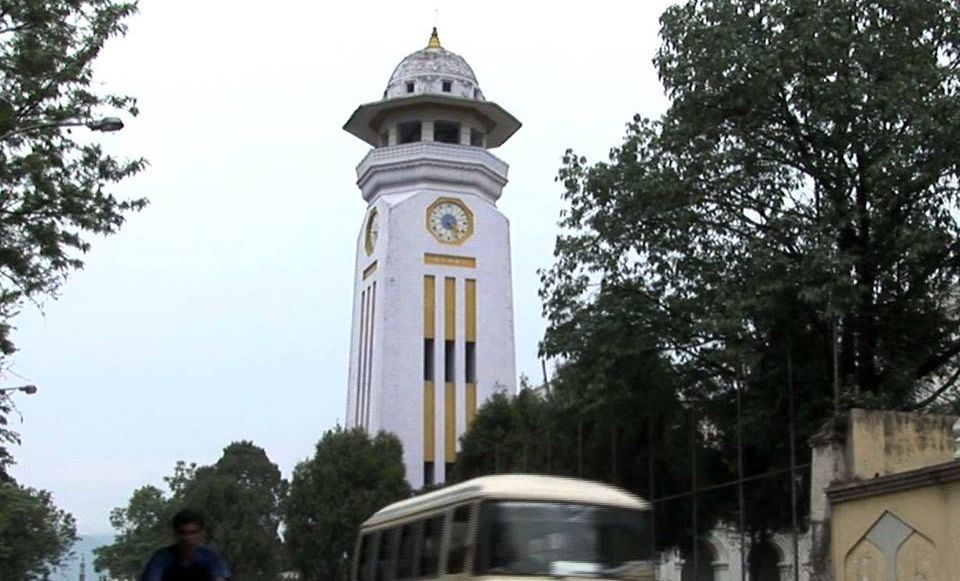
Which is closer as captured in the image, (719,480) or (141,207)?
(141,207)

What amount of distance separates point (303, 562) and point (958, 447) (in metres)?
34.1

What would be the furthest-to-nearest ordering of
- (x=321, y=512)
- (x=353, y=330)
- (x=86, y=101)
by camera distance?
(x=353, y=330)
(x=321, y=512)
(x=86, y=101)

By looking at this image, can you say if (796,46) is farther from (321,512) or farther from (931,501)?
(321,512)

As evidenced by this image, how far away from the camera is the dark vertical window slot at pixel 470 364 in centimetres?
6306

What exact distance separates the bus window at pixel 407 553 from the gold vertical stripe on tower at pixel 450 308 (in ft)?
153

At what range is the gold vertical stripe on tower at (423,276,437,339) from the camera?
6238 centimetres

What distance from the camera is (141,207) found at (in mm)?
18859

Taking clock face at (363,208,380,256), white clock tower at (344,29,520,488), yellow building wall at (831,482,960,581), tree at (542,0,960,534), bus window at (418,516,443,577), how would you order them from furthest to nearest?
clock face at (363,208,380,256)
white clock tower at (344,29,520,488)
tree at (542,0,960,534)
yellow building wall at (831,482,960,581)
bus window at (418,516,443,577)

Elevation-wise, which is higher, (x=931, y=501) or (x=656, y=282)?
(x=656, y=282)

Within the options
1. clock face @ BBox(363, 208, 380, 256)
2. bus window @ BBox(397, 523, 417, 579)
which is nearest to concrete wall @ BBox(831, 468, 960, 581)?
bus window @ BBox(397, 523, 417, 579)

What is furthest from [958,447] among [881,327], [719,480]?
[719,480]

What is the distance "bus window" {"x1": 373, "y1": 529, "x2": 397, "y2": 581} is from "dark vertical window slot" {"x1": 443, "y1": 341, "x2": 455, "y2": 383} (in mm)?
45425

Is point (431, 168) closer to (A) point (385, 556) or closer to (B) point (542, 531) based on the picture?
(A) point (385, 556)

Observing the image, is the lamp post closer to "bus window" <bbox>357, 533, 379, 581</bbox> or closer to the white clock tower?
"bus window" <bbox>357, 533, 379, 581</bbox>
